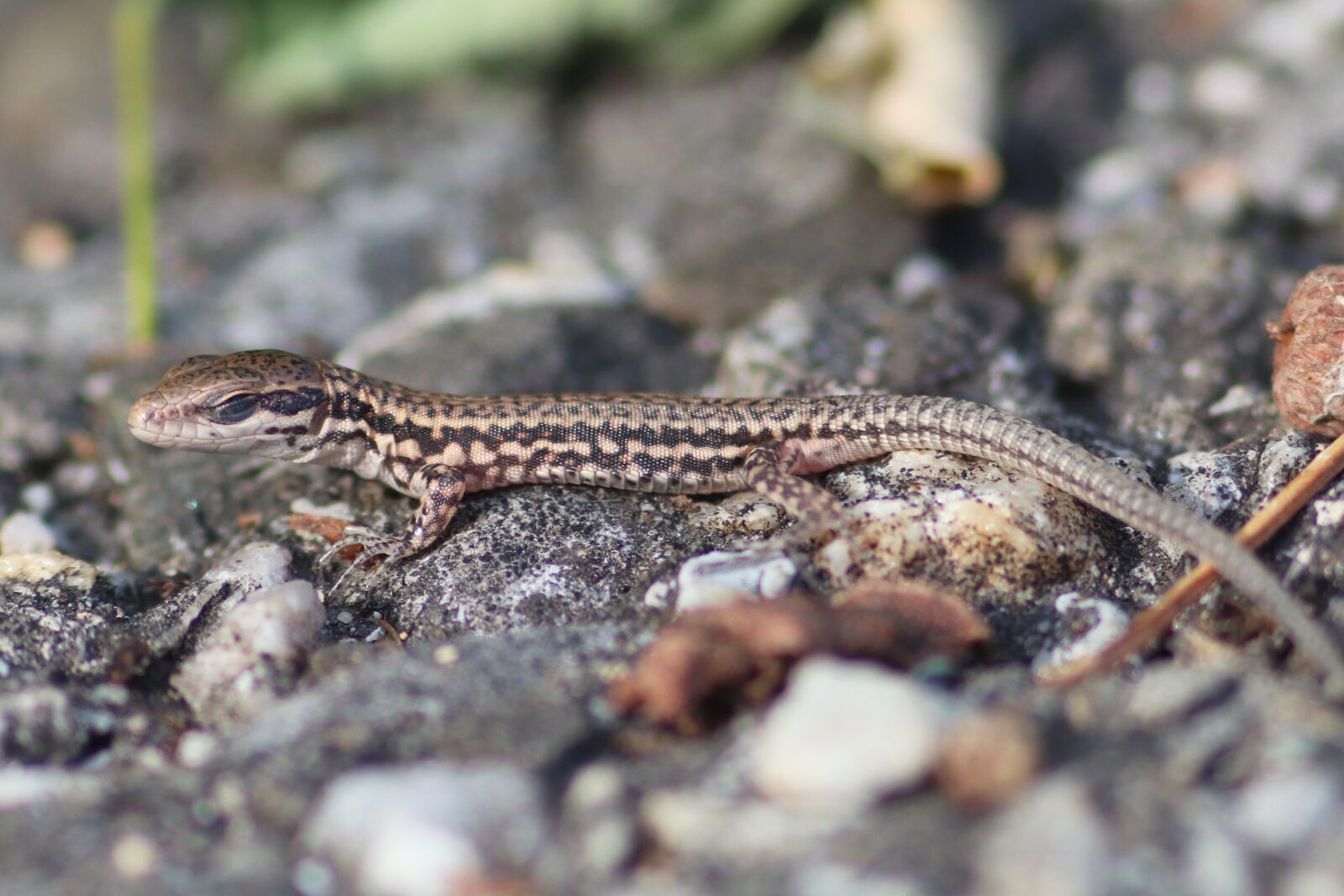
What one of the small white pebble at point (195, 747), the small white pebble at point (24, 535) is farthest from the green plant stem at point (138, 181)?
the small white pebble at point (195, 747)

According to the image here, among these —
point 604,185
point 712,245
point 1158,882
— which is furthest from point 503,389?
point 1158,882

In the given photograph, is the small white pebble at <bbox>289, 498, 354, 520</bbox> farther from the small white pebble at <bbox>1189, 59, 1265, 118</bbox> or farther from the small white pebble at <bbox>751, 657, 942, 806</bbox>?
the small white pebble at <bbox>1189, 59, 1265, 118</bbox>

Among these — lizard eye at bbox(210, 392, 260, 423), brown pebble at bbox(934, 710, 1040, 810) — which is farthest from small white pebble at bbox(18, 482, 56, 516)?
brown pebble at bbox(934, 710, 1040, 810)

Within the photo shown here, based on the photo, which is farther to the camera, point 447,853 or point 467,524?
point 467,524

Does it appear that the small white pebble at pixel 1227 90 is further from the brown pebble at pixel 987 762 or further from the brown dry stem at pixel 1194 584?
the brown pebble at pixel 987 762

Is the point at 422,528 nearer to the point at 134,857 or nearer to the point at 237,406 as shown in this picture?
the point at 237,406

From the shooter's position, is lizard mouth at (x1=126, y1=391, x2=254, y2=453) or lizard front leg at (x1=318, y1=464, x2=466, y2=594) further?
lizard mouth at (x1=126, y1=391, x2=254, y2=453)

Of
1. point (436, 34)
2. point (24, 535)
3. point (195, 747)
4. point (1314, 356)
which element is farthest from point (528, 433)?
point (436, 34)

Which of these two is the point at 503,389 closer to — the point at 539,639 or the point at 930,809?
the point at 539,639
